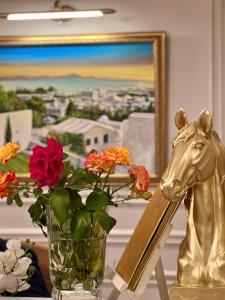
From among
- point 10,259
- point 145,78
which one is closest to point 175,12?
point 145,78

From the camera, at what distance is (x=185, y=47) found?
3209 mm

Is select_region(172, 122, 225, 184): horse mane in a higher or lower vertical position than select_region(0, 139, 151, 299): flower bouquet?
higher

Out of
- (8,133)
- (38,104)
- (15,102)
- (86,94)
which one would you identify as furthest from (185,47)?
(8,133)

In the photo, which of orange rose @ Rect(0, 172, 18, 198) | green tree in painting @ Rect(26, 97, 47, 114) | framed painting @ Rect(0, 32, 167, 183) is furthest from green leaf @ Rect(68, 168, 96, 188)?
green tree in painting @ Rect(26, 97, 47, 114)

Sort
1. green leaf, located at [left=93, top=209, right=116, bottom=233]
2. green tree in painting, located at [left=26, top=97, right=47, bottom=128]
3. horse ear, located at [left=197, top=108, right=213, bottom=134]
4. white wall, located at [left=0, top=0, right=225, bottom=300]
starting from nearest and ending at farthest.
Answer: horse ear, located at [left=197, top=108, right=213, bottom=134]
green leaf, located at [left=93, top=209, right=116, bottom=233]
white wall, located at [left=0, top=0, right=225, bottom=300]
green tree in painting, located at [left=26, top=97, right=47, bottom=128]

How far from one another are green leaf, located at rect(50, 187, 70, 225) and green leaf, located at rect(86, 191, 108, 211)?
0.06 metres

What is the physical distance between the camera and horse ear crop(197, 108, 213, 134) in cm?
106

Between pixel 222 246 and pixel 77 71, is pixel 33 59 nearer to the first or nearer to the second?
pixel 77 71

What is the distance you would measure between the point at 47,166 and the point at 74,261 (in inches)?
8.5

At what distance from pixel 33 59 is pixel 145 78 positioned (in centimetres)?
67

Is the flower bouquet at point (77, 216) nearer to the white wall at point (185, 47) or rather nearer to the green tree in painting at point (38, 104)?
the white wall at point (185, 47)

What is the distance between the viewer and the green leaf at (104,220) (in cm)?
117

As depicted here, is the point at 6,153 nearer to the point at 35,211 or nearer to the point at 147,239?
the point at 35,211

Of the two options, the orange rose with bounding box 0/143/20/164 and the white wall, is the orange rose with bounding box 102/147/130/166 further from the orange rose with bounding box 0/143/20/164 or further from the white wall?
the white wall
